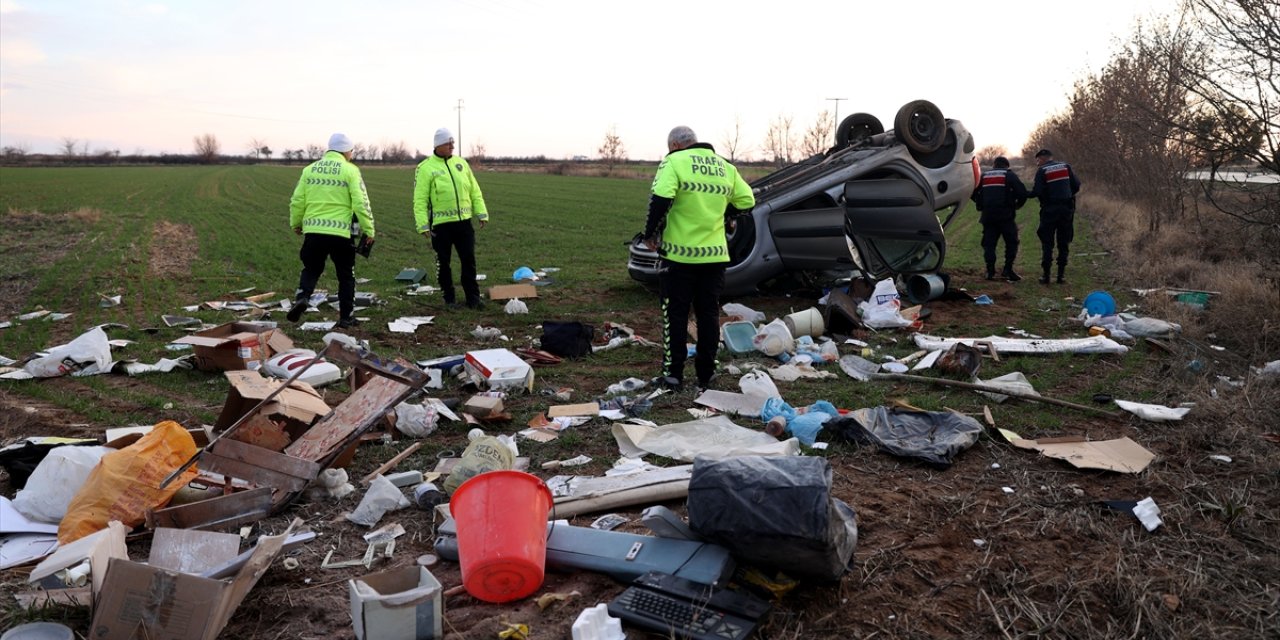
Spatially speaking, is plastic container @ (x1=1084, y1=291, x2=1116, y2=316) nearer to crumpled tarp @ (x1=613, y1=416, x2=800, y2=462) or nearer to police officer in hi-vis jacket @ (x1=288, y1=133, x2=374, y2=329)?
crumpled tarp @ (x1=613, y1=416, x2=800, y2=462)

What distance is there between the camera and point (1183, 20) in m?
14.5

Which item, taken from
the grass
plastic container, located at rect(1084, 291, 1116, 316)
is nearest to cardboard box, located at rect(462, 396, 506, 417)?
the grass

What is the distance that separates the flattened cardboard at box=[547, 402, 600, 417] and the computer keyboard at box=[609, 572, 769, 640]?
2.49 metres

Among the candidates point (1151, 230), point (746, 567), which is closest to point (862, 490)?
point (746, 567)

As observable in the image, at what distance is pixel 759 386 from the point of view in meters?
5.93

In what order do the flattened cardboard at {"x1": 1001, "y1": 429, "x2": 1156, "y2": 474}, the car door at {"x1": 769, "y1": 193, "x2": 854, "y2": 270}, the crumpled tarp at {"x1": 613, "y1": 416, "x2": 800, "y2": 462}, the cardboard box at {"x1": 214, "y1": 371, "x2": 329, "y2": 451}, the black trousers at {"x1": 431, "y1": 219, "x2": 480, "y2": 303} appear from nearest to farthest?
the flattened cardboard at {"x1": 1001, "y1": 429, "x2": 1156, "y2": 474}
the cardboard box at {"x1": 214, "y1": 371, "x2": 329, "y2": 451}
the crumpled tarp at {"x1": 613, "y1": 416, "x2": 800, "y2": 462}
the black trousers at {"x1": 431, "y1": 219, "x2": 480, "y2": 303}
the car door at {"x1": 769, "y1": 193, "x2": 854, "y2": 270}

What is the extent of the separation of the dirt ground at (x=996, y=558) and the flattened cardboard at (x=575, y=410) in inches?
24.5

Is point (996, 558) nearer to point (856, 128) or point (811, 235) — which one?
point (811, 235)

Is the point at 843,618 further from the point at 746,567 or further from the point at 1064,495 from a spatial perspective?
the point at 1064,495

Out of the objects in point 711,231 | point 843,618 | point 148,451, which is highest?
point 711,231

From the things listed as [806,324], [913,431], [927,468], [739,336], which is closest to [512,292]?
[739,336]

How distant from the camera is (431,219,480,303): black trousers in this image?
29.4 ft

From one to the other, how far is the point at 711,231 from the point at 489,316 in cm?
354

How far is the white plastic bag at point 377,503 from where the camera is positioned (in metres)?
4.00
